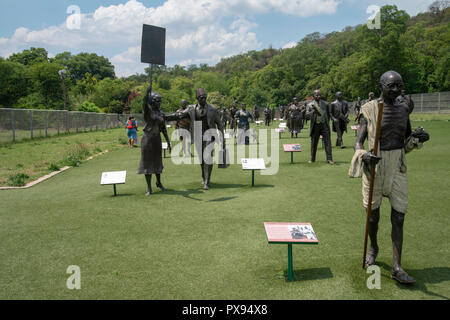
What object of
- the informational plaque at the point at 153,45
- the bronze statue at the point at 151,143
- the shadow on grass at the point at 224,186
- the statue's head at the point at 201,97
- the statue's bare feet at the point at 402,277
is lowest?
the statue's bare feet at the point at 402,277

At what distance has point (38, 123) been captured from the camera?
29.8 metres

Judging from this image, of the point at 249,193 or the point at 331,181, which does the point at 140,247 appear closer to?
the point at 249,193

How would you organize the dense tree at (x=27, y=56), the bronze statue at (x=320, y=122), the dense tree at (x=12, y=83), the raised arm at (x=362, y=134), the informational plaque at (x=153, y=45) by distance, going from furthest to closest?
the dense tree at (x=27, y=56) < the dense tree at (x=12, y=83) < the bronze statue at (x=320, y=122) < the informational plaque at (x=153, y=45) < the raised arm at (x=362, y=134)

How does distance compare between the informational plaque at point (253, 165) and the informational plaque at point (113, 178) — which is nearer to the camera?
the informational plaque at point (113, 178)

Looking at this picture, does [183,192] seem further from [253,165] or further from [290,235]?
[290,235]

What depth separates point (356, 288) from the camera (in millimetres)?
4039

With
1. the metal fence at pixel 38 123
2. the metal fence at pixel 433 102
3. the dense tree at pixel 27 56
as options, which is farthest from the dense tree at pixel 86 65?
the metal fence at pixel 433 102

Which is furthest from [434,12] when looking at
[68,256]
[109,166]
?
[68,256]

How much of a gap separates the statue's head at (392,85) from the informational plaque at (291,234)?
1.72 meters

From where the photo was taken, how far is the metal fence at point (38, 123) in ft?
84.2

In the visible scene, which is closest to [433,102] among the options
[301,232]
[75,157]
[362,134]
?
[75,157]

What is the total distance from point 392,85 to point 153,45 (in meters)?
4.52

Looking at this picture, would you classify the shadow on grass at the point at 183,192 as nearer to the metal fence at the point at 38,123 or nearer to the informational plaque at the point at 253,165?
the informational plaque at the point at 253,165

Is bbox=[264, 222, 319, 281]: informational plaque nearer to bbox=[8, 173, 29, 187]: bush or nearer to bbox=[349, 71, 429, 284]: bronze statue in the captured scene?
bbox=[349, 71, 429, 284]: bronze statue
